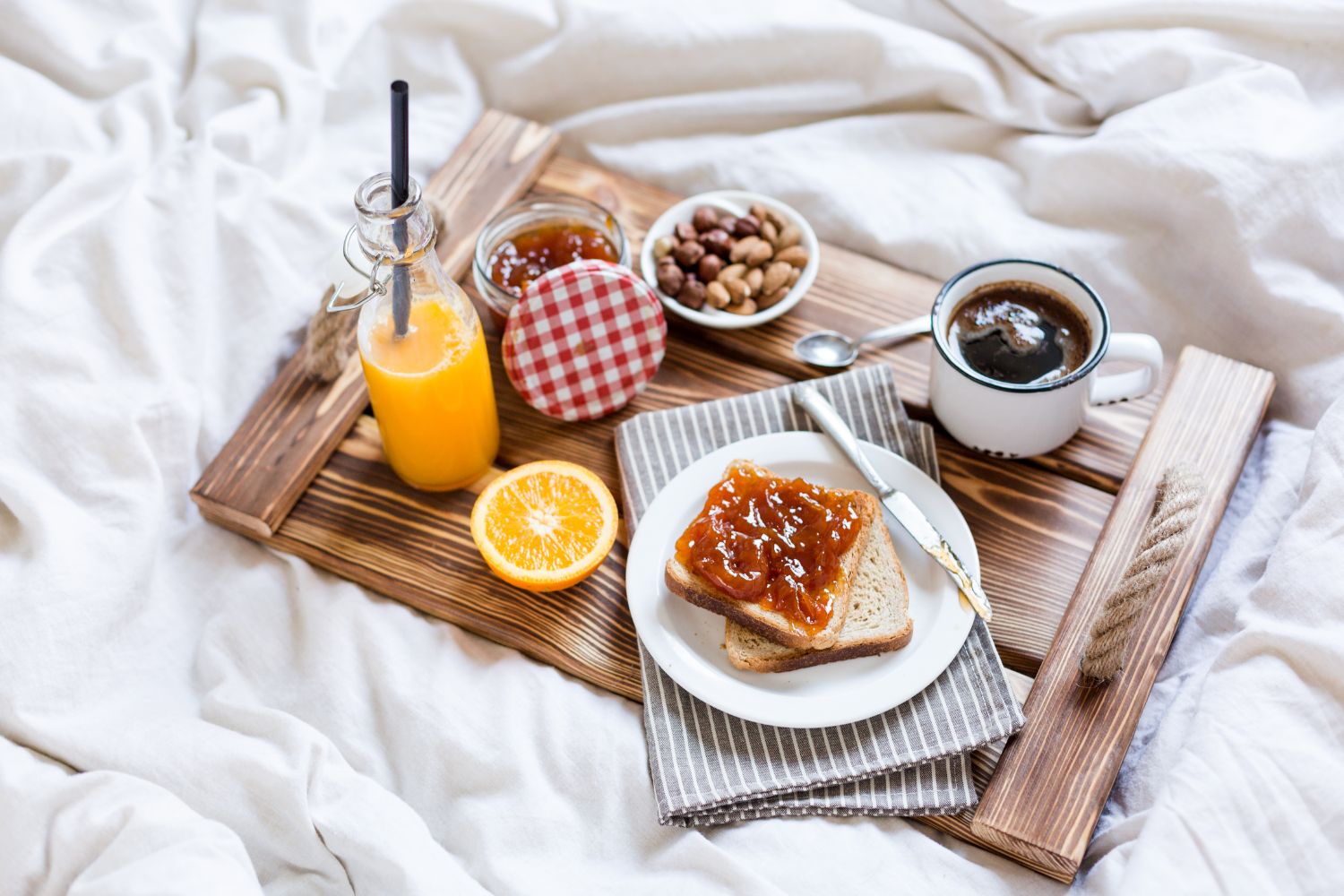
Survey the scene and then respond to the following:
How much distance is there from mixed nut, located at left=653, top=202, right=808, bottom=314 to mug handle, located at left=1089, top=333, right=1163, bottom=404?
0.56m

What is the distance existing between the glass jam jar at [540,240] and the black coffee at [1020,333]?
0.62 meters

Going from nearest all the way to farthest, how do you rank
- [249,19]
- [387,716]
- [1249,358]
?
[387,716] < [1249,358] < [249,19]

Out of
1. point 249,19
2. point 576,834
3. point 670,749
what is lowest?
point 576,834

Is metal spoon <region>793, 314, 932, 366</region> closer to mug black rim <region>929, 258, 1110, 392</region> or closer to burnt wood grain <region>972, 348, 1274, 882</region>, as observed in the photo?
mug black rim <region>929, 258, 1110, 392</region>

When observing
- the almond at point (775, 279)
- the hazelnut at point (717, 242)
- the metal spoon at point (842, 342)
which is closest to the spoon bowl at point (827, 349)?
the metal spoon at point (842, 342)

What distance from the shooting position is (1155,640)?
1.81m

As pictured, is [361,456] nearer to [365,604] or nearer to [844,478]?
[365,604]

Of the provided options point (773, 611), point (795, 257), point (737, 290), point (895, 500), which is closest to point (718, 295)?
point (737, 290)

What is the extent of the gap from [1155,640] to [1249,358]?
0.71m

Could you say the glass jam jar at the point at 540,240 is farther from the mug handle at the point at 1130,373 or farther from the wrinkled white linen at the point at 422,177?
the mug handle at the point at 1130,373

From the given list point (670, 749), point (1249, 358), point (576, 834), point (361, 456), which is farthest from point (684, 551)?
point (1249, 358)

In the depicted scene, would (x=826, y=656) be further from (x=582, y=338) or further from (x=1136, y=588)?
(x=582, y=338)

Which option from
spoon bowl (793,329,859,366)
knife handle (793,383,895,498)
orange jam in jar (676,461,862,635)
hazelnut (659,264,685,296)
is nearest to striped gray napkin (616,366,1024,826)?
orange jam in jar (676,461,862,635)

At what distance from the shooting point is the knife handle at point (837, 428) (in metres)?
1.92
